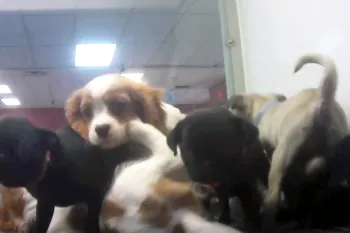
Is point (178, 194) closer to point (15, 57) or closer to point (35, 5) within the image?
point (15, 57)

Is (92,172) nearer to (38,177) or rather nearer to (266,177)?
(38,177)

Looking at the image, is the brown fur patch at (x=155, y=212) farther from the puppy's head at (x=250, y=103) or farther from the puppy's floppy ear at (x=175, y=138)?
the puppy's head at (x=250, y=103)

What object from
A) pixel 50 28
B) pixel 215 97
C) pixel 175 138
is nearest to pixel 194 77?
pixel 215 97

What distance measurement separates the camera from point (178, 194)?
0.68 metres

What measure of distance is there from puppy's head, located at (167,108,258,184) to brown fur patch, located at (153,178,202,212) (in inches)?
1.1

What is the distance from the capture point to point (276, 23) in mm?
1089

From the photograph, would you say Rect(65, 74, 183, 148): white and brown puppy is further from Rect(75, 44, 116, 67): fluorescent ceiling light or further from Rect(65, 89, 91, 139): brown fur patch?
Rect(75, 44, 116, 67): fluorescent ceiling light

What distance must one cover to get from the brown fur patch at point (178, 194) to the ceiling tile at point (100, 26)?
504mm

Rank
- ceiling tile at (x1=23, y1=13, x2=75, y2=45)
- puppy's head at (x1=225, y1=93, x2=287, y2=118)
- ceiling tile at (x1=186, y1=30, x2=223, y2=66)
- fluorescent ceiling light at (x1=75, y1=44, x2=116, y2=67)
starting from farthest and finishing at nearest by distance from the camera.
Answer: ceiling tile at (x1=186, y1=30, x2=223, y2=66), ceiling tile at (x1=23, y1=13, x2=75, y2=45), fluorescent ceiling light at (x1=75, y1=44, x2=116, y2=67), puppy's head at (x1=225, y1=93, x2=287, y2=118)

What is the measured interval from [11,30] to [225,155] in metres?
0.75

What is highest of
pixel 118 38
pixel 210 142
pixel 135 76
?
pixel 118 38

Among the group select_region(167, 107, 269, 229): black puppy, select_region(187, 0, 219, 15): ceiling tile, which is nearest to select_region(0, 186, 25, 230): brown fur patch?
select_region(167, 107, 269, 229): black puppy

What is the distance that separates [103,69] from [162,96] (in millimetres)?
200

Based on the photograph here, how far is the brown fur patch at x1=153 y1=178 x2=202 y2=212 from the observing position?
0.67 metres
